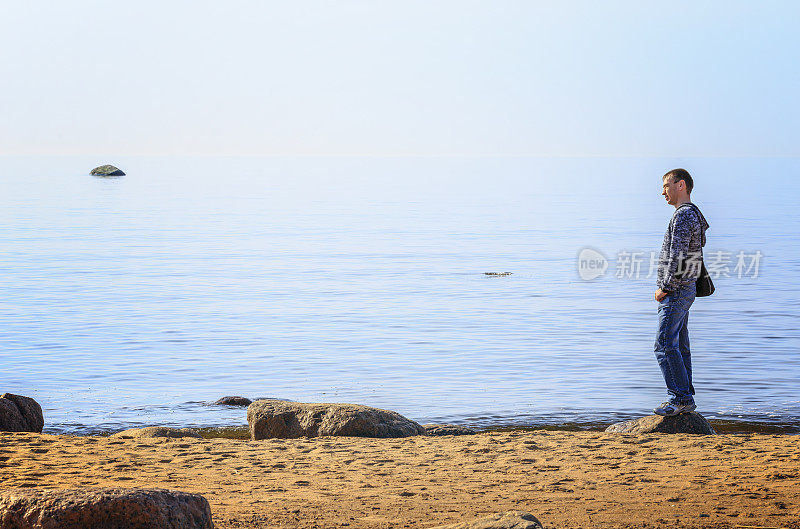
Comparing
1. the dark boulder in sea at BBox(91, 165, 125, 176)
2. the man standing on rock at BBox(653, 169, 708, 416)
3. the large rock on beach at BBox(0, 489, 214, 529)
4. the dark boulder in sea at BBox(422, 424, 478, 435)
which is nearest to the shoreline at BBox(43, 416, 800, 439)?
the dark boulder in sea at BBox(422, 424, 478, 435)

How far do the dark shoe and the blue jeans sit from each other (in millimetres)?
33

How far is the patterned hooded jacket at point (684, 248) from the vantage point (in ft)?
28.3

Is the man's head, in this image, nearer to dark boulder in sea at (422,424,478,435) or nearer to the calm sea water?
dark boulder in sea at (422,424,478,435)

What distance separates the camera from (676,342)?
889 cm

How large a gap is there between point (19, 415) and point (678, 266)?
6684 mm

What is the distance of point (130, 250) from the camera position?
3534 centimetres

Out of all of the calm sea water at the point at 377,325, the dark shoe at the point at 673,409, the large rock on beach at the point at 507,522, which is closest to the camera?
the large rock on beach at the point at 507,522

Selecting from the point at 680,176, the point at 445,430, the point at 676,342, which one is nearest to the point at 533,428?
the point at 445,430

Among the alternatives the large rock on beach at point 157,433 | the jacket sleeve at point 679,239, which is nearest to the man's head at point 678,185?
the jacket sleeve at point 679,239

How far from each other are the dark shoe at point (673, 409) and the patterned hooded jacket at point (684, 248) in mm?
1298

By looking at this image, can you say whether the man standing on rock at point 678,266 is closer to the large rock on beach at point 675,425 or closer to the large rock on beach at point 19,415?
the large rock on beach at point 675,425

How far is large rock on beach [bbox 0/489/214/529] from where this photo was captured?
4984 millimetres

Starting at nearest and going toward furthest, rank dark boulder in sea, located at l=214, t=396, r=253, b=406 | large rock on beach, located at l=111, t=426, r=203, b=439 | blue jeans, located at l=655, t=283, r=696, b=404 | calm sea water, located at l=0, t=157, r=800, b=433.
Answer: blue jeans, located at l=655, t=283, r=696, b=404 < large rock on beach, located at l=111, t=426, r=203, b=439 < dark boulder in sea, located at l=214, t=396, r=253, b=406 < calm sea water, located at l=0, t=157, r=800, b=433

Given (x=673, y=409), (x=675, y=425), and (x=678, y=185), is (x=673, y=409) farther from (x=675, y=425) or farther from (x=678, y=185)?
(x=678, y=185)
